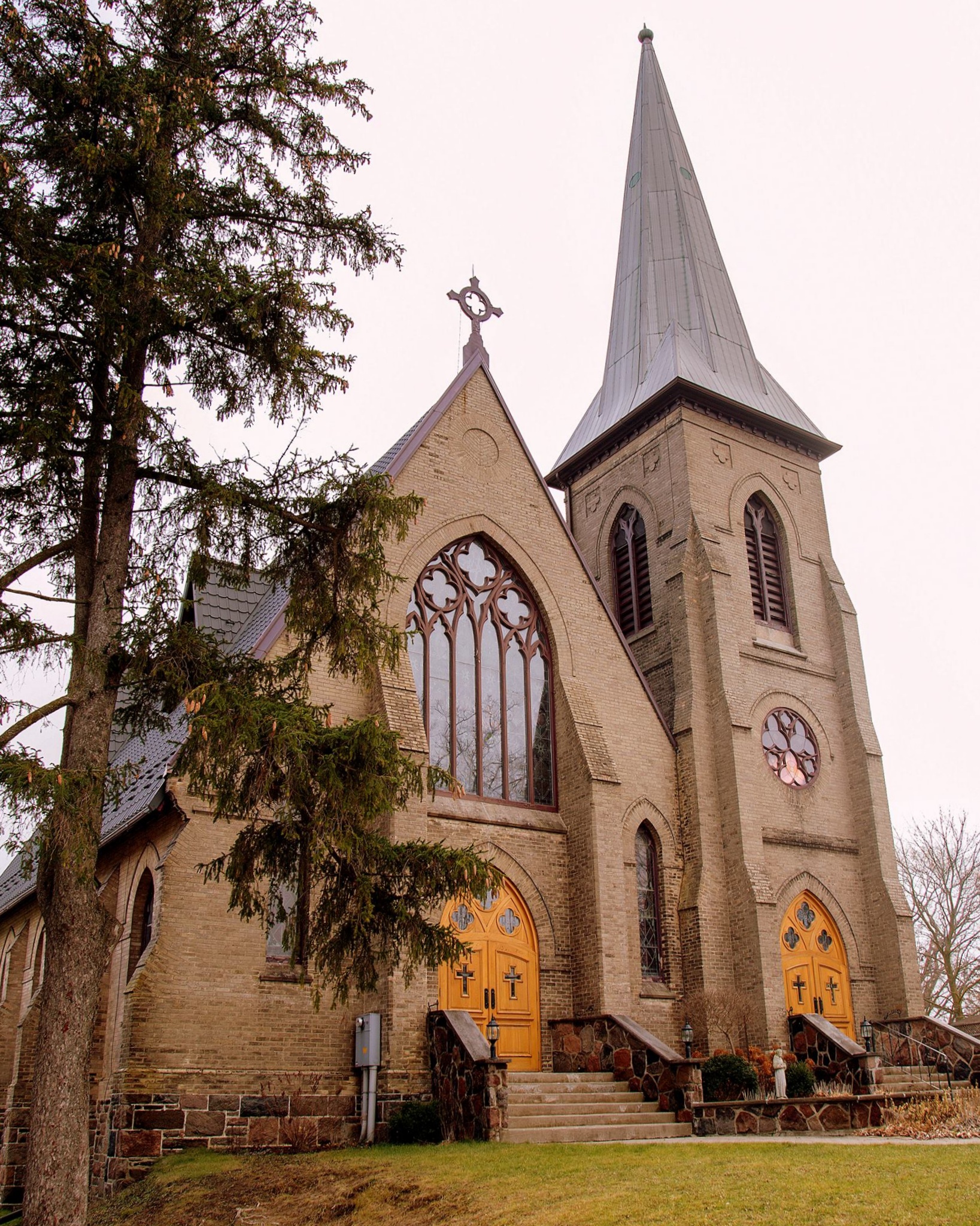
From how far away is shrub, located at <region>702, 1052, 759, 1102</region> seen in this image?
52.5 feet

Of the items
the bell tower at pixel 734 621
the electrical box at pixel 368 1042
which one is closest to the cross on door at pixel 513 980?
the electrical box at pixel 368 1042

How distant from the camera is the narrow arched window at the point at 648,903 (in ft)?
61.0

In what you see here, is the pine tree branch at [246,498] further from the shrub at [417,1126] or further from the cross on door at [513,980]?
the cross on door at [513,980]

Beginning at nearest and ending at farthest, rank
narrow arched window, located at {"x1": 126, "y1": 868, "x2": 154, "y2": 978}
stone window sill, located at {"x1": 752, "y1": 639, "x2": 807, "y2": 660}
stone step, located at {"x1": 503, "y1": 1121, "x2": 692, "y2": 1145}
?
stone step, located at {"x1": 503, "y1": 1121, "x2": 692, "y2": 1145}, narrow arched window, located at {"x1": 126, "y1": 868, "x2": 154, "y2": 978}, stone window sill, located at {"x1": 752, "y1": 639, "x2": 807, "y2": 660}

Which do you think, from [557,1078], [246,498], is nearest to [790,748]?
[557,1078]

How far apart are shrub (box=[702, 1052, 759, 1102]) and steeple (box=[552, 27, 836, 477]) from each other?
13.7 meters

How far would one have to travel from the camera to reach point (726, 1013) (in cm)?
1814

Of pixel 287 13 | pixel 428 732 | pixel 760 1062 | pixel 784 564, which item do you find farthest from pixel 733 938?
pixel 287 13

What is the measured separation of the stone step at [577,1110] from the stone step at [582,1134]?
370 mm

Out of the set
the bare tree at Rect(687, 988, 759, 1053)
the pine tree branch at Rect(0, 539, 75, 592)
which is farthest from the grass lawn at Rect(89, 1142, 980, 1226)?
the bare tree at Rect(687, 988, 759, 1053)

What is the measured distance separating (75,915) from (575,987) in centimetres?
1010

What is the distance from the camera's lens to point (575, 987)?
17.3m

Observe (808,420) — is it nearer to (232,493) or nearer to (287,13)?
(287,13)

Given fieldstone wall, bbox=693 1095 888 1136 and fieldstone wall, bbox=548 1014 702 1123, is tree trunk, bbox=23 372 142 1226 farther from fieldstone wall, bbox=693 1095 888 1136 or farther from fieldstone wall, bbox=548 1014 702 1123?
fieldstone wall, bbox=693 1095 888 1136
